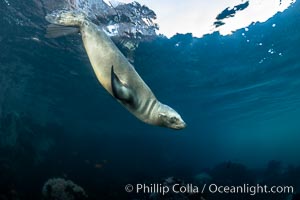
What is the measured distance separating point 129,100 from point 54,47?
17257 mm

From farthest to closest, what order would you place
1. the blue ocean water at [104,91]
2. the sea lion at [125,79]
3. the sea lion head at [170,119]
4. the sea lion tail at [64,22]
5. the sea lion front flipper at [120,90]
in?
the blue ocean water at [104,91]
the sea lion tail at [64,22]
the sea lion head at [170,119]
the sea lion at [125,79]
the sea lion front flipper at [120,90]

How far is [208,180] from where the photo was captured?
25.8m

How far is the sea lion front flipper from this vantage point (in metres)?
1.96

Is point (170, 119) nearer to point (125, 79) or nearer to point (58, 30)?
point (125, 79)

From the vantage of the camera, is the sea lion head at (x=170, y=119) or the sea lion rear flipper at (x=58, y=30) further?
the sea lion rear flipper at (x=58, y=30)

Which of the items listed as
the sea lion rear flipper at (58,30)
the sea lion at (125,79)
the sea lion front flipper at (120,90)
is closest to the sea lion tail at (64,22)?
the sea lion rear flipper at (58,30)

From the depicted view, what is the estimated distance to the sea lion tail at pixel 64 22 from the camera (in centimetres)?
260

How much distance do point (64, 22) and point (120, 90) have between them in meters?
1.09

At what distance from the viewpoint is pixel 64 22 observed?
263 cm

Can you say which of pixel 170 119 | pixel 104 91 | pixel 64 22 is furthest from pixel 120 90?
pixel 104 91

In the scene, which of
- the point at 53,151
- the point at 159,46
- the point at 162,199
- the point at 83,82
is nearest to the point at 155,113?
the point at 162,199

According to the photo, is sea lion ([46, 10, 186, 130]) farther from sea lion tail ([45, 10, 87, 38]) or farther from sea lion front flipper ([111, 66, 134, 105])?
sea lion tail ([45, 10, 87, 38])

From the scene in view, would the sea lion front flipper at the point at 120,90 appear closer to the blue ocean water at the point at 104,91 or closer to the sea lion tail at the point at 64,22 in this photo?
the sea lion tail at the point at 64,22

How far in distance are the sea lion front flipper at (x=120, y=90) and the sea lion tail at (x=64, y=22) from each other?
2.87 feet
